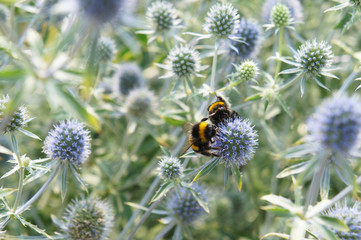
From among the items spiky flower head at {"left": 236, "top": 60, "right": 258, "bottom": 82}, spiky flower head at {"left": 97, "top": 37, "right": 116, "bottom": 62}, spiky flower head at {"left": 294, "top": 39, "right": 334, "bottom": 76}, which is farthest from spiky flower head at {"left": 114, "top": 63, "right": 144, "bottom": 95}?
spiky flower head at {"left": 294, "top": 39, "right": 334, "bottom": 76}

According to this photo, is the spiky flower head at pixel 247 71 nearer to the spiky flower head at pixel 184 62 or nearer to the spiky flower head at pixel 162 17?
the spiky flower head at pixel 184 62

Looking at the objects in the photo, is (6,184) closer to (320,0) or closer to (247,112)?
(247,112)

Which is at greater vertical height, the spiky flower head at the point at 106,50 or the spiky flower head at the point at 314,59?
the spiky flower head at the point at 314,59

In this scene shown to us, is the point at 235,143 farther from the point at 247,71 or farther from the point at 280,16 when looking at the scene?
the point at 280,16

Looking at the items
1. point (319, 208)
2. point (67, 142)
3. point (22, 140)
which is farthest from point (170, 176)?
point (22, 140)

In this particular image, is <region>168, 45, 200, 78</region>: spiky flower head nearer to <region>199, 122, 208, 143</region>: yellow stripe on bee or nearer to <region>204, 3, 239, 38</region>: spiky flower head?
<region>204, 3, 239, 38</region>: spiky flower head

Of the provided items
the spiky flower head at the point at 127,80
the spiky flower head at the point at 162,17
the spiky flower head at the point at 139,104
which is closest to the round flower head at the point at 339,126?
the spiky flower head at the point at 162,17
